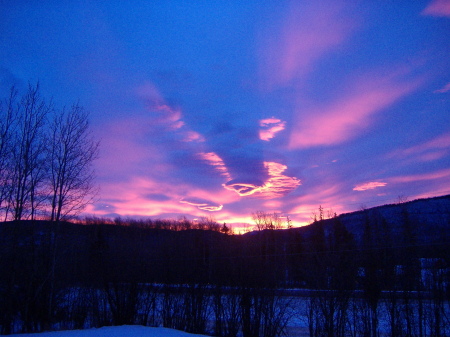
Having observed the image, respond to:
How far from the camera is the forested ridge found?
12188 mm

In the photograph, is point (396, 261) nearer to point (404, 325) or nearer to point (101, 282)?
point (404, 325)

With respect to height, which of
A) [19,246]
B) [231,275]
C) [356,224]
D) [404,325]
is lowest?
[404,325]

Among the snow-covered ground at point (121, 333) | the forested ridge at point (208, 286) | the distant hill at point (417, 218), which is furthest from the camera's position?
the distant hill at point (417, 218)

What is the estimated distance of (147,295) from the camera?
15133 millimetres

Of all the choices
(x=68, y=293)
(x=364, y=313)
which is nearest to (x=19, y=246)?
(x=68, y=293)

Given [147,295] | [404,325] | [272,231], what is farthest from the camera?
[272,231]

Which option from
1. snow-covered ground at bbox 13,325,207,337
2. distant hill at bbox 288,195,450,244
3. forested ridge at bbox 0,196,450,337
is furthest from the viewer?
distant hill at bbox 288,195,450,244

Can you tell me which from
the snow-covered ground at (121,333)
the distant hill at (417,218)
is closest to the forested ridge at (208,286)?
the snow-covered ground at (121,333)

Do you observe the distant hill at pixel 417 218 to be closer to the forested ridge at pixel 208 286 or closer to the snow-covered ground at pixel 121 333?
the forested ridge at pixel 208 286

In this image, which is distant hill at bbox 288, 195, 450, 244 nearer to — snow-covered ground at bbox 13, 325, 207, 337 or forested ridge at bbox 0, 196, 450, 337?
forested ridge at bbox 0, 196, 450, 337

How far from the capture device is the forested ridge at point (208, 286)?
40.0 feet

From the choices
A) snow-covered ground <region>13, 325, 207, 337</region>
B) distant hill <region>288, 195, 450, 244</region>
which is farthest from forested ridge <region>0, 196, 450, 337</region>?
distant hill <region>288, 195, 450, 244</region>

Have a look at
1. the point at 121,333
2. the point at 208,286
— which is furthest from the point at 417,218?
the point at 121,333

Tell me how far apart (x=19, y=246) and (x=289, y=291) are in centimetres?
1183
